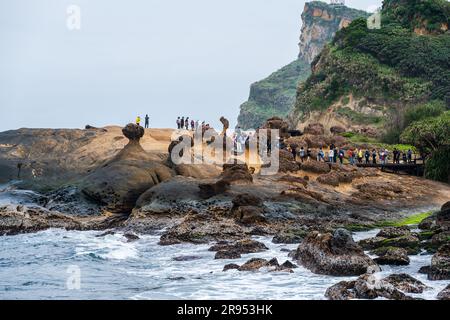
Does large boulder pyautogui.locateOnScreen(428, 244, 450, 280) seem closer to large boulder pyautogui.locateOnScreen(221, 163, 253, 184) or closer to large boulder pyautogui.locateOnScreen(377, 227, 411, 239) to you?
large boulder pyautogui.locateOnScreen(377, 227, 411, 239)

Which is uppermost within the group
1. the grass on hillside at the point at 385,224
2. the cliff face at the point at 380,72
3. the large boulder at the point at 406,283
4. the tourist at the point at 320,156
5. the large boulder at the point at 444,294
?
the cliff face at the point at 380,72

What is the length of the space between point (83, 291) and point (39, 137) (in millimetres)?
39349

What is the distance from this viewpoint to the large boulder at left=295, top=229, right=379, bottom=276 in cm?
2027

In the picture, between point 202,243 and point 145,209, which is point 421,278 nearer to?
point 202,243

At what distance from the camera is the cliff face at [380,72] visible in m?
88.9

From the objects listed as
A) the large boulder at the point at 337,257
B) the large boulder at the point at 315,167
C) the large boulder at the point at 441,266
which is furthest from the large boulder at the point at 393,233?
the large boulder at the point at 315,167

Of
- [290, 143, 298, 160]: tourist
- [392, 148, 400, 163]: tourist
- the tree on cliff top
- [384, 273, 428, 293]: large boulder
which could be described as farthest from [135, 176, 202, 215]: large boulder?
[392, 148, 400, 163]: tourist

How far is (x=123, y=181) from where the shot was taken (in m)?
40.5

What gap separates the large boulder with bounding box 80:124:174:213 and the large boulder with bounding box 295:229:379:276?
66.0 ft

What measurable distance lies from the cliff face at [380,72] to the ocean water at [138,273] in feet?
186

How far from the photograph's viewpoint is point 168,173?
43625mm

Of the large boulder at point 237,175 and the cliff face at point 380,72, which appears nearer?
the large boulder at point 237,175

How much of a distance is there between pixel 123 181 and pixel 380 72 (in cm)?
6016

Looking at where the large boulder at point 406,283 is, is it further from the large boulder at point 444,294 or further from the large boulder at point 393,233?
the large boulder at point 393,233
